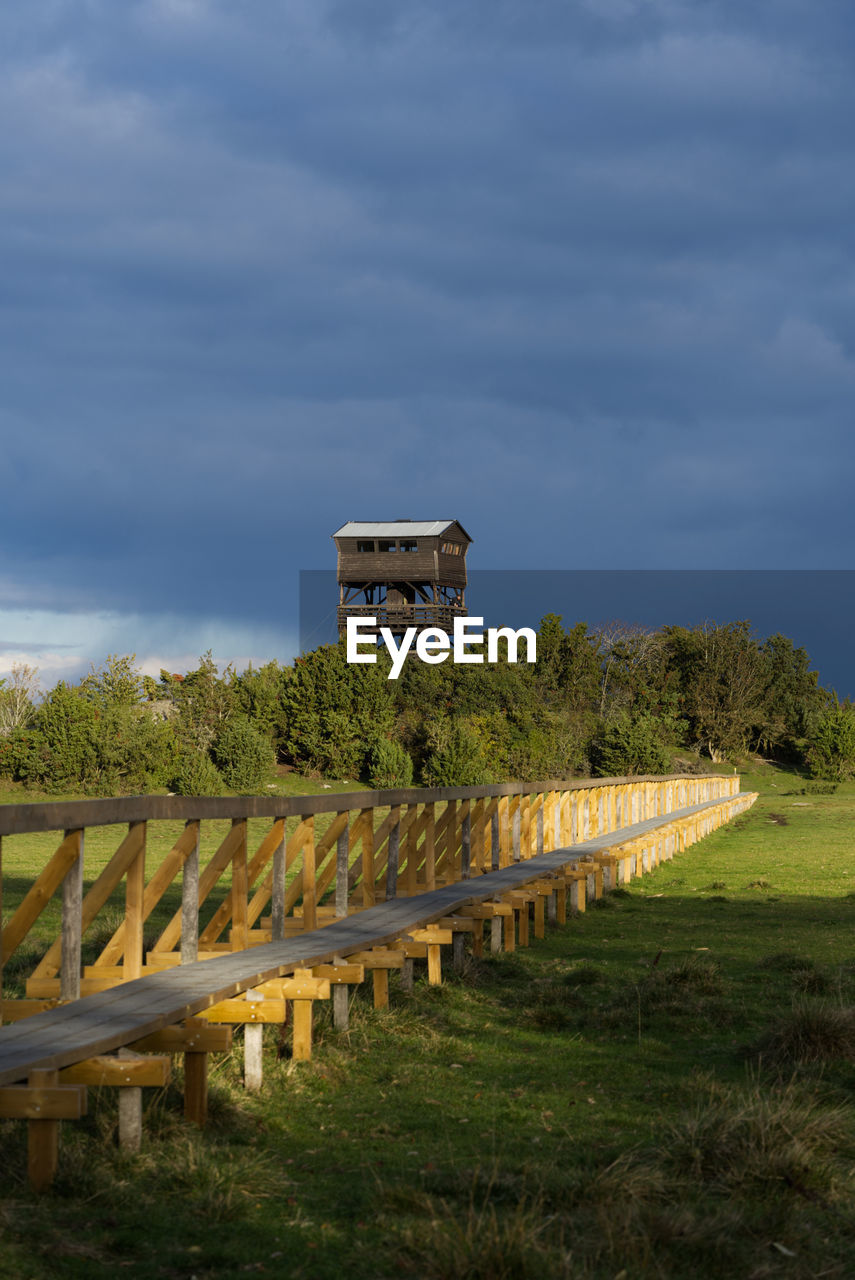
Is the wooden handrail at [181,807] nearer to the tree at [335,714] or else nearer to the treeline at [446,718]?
the treeline at [446,718]

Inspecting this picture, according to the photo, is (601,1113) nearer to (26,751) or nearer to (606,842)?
(606,842)

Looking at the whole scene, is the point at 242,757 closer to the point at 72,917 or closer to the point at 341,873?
the point at 341,873

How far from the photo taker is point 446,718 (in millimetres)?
49156

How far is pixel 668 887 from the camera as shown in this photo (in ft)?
63.7

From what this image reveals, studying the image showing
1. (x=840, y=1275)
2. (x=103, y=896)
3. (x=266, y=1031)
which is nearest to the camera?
(x=840, y=1275)

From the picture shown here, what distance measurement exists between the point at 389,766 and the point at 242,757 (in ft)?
18.1

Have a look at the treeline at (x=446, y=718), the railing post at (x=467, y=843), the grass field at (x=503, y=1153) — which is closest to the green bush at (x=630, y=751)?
the treeline at (x=446, y=718)

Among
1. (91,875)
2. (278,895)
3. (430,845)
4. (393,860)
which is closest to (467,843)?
(430,845)

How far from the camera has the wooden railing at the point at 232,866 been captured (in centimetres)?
614

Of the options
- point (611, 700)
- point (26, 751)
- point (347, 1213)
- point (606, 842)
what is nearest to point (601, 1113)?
point (347, 1213)

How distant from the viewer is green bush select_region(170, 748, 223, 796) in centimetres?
3534

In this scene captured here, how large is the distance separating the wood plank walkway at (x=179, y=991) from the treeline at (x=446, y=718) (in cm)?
2607

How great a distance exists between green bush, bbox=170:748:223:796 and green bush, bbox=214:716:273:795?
2.08 metres

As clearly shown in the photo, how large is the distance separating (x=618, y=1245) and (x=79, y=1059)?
Result: 2.23 meters
